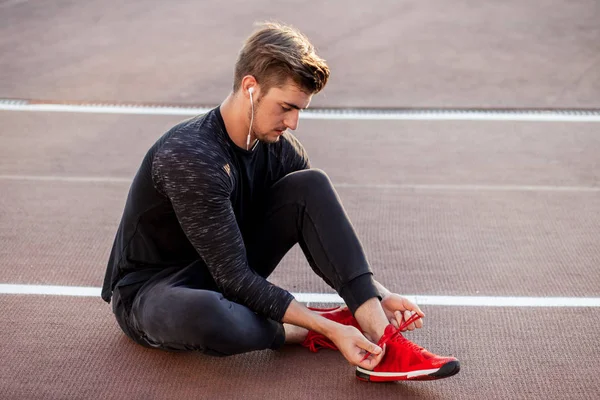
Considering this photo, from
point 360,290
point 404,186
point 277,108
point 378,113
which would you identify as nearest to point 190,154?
point 277,108

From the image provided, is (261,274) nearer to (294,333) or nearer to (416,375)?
(294,333)

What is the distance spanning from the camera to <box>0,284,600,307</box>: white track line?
7.68 feet

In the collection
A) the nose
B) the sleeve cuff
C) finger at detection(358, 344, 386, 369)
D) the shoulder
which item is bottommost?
finger at detection(358, 344, 386, 369)

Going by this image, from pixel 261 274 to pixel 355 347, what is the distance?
0.37m

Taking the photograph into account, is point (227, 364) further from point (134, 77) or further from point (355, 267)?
point (134, 77)

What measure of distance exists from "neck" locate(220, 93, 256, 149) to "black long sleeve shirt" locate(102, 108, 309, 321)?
0.02 metres

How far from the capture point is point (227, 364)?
208 cm

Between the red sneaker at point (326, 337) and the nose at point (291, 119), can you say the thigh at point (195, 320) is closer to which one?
the red sneaker at point (326, 337)

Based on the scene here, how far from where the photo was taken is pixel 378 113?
149 inches

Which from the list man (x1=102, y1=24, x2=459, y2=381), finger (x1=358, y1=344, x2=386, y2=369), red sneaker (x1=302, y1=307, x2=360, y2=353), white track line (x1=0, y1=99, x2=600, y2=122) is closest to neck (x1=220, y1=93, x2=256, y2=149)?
man (x1=102, y1=24, x2=459, y2=381)

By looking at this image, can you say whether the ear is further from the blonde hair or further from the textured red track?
the textured red track

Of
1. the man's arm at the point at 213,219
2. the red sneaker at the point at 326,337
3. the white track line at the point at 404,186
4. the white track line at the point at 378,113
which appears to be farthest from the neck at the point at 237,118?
the white track line at the point at 378,113

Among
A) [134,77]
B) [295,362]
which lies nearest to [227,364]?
[295,362]

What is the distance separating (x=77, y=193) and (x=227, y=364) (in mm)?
1209
